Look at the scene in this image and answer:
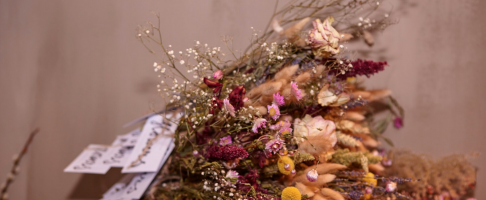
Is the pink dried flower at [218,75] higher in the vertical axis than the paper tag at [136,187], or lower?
higher

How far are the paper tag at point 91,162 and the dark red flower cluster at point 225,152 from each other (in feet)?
1.44

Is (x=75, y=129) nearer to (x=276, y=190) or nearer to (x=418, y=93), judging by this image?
(x=276, y=190)

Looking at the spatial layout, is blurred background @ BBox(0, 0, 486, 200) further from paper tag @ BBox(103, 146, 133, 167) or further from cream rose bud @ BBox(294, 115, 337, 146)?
cream rose bud @ BBox(294, 115, 337, 146)

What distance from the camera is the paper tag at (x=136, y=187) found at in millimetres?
1070

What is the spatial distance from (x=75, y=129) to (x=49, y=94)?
0.19 metres

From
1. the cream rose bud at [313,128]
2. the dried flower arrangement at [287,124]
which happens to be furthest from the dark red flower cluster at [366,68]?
the cream rose bud at [313,128]

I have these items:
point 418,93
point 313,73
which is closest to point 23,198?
point 313,73

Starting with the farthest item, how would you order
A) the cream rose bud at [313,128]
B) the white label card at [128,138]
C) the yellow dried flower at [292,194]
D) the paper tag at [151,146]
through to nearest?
1. the white label card at [128,138]
2. the paper tag at [151,146]
3. the cream rose bud at [313,128]
4. the yellow dried flower at [292,194]

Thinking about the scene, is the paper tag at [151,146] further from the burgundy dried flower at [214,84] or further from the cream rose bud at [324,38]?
the cream rose bud at [324,38]

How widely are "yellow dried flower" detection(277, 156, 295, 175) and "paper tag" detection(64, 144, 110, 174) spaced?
640mm

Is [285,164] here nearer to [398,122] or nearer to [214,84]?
[214,84]

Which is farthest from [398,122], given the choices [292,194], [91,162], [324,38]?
[91,162]

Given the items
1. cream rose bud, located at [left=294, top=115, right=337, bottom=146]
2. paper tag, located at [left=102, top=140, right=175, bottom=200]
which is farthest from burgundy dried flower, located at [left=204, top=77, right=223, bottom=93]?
paper tag, located at [left=102, top=140, right=175, bottom=200]

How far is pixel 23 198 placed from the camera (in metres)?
1.39
